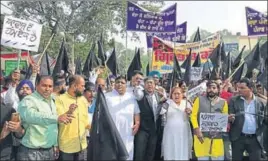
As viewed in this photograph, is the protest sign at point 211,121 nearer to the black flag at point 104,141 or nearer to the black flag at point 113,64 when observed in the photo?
the black flag at point 104,141

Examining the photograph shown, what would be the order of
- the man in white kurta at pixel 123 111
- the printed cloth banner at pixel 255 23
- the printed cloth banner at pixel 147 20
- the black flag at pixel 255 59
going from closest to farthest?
the man in white kurta at pixel 123 111 → the black flag at pixel 255 59 → the printed cloth banner at pixel 147 20 → the printed cloth banner at pixel 255 23

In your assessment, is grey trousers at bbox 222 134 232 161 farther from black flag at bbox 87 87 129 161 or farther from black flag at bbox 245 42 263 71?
Result: black flag at bbox 245 42 263 71

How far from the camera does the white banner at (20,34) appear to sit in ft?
26.3

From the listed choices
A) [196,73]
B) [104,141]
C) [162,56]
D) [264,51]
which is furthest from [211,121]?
[162,56]

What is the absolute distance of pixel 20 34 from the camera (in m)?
8.09

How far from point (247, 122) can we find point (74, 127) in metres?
2.86

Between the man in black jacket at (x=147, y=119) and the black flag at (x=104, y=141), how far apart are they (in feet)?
5.89

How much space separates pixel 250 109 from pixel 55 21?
23.8 metres

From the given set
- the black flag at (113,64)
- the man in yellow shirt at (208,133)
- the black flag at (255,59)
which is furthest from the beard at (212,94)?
the black flag at (113,64)

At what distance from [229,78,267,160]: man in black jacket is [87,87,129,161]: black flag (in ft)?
7.33

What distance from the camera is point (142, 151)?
26.5 feet

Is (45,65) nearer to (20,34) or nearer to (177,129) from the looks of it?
(20,34)

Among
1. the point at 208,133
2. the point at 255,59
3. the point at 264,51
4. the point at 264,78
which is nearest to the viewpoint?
the point at 208,133

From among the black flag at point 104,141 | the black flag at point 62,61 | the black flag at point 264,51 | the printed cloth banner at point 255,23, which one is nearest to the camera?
the black flag at point 104,141
